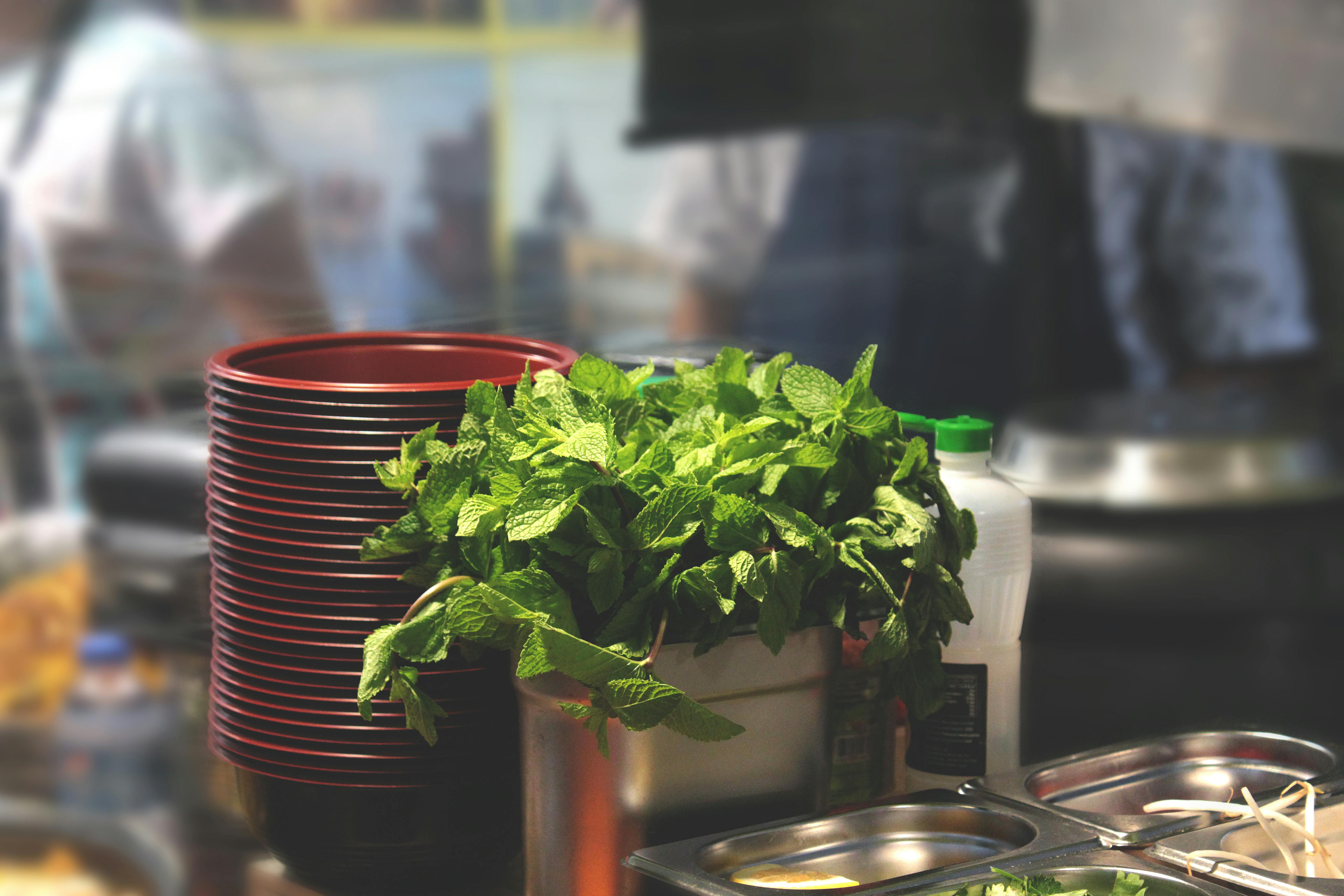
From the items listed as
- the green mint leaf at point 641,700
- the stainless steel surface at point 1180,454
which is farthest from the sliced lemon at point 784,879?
the stainless steel surface at point 1180,454

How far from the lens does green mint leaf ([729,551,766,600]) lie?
0.63 metres

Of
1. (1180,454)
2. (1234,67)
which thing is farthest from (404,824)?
(1234,67)

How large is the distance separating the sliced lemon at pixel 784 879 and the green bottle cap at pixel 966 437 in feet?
0.90

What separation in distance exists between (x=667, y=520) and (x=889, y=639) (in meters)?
0.14

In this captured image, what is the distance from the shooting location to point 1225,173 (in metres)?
2.71

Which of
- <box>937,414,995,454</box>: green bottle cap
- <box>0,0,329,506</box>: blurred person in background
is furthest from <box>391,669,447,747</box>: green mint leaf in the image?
<box>0,0,329,506</box>: blurred person in background

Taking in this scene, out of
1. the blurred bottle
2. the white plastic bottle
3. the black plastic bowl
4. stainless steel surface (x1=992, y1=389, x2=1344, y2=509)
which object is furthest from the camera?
stainless steel surface (x1=992, y1=389, x2=1344, y2=509)

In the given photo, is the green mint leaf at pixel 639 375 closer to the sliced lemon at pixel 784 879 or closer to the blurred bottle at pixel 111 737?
the sliced lemon at pixel 784 879

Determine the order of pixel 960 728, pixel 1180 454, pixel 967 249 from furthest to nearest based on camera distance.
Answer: pixel 967 249 → pixel 1180 454 → pixel 960 728

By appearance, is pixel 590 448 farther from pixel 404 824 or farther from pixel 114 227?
pixel 114 227

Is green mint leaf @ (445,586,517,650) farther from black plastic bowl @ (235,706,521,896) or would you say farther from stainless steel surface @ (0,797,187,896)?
stainless steel surface @ (0,797,187,896)

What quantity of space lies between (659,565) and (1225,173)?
242 cm

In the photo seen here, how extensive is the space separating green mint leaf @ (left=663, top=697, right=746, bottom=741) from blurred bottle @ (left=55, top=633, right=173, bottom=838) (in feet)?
1.41

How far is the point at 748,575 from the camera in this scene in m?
0.63
